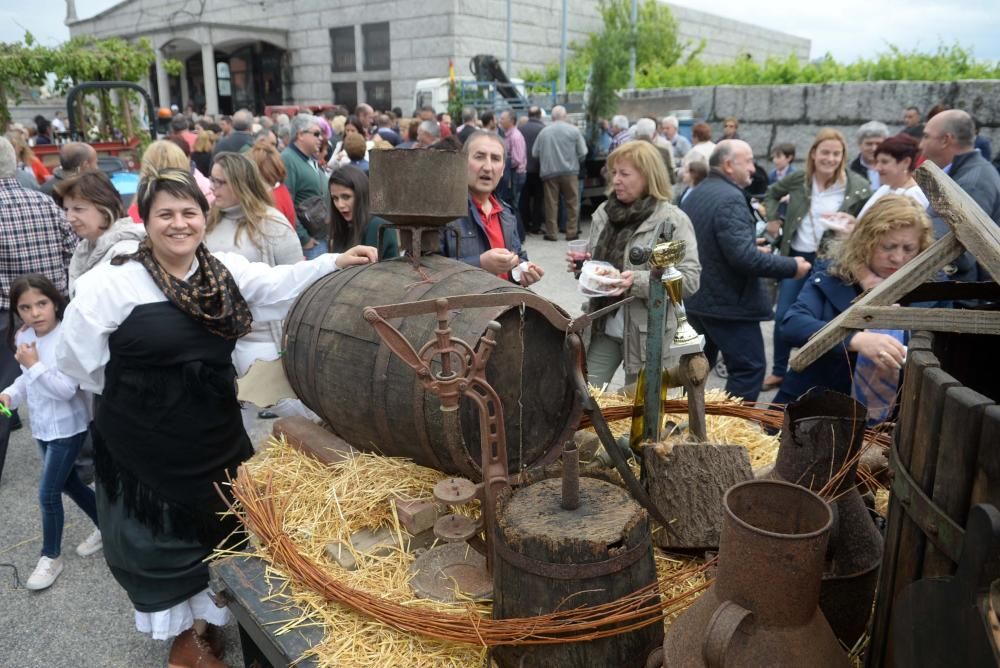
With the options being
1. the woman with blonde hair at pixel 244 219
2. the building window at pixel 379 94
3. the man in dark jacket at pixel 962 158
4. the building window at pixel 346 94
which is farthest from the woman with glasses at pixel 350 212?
the building window at pixel 346 94

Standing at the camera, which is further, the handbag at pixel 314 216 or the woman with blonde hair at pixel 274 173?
the handbag at pixel 314 216

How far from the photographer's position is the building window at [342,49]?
83.5 feet

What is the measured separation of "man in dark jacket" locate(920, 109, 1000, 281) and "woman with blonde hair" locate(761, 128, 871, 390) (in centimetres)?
56

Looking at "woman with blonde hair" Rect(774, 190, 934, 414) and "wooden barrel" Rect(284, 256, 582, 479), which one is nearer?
"wooden barrel" Rect(284, 256, 582, 479)

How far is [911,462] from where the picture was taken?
130 centimetres

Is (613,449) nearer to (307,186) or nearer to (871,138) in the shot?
(307,186)

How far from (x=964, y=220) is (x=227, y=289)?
2577 mm

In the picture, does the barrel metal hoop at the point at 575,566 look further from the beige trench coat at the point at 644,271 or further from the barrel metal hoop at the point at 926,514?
the beige trench coat at the point at 644,271

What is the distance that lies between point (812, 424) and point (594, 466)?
2.72 ft

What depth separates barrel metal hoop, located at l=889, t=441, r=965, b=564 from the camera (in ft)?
3.72

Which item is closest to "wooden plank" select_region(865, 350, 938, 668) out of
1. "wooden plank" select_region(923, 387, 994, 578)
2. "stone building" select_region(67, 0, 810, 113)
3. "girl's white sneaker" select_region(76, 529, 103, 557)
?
"wooden plank" select_region(923, 387, 994, 578)

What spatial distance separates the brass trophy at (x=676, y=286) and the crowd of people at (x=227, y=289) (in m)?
0.07

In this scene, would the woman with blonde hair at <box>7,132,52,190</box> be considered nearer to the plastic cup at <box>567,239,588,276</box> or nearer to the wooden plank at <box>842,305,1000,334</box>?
the plastic cup at <box>567,239,588,276</box>

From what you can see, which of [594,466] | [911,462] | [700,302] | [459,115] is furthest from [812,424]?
[459,115]
